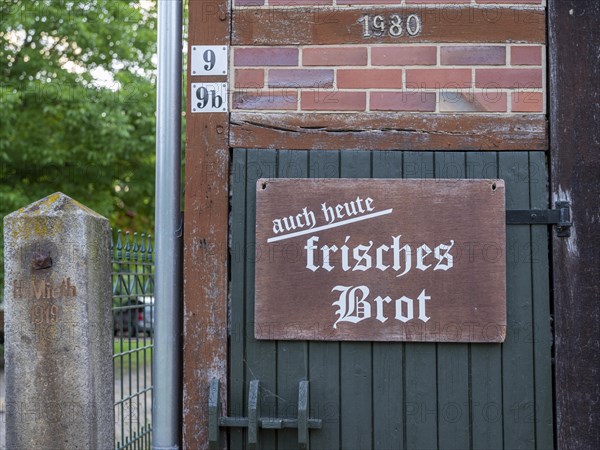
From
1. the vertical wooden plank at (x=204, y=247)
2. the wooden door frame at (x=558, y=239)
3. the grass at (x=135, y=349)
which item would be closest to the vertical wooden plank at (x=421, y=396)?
the wooden door frame at (x=558, y=239)

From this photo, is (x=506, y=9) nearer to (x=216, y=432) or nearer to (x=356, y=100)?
(x=356, y=100)

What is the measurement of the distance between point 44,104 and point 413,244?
7.99 meters

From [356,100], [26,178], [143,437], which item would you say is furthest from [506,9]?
[26,178]

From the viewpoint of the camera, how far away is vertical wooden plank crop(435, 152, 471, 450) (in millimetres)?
2863

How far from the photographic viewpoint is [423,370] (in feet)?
9.47

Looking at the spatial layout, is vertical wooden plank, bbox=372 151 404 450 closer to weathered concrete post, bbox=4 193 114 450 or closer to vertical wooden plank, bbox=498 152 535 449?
vertical wooden plank, bbox=498 152 535 449

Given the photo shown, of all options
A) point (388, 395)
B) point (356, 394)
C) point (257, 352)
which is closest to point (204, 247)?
point (257, 352)

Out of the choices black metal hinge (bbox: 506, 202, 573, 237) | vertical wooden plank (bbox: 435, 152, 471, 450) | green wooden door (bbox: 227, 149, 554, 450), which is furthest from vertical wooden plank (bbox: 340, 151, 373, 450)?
black metal hinge (bbox: 506, 202, 573, 237)

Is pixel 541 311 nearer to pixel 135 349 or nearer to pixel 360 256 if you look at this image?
pixel 360 256

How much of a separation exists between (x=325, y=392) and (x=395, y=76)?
4.81 feet

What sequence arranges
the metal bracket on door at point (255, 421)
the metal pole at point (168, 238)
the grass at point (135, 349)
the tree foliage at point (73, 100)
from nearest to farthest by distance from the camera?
1. the metal bracket on door at point (255, 421)
2. the metal pole at point (168, 238)
3. the grass at point (135, 349)
4. the tree foliage at point (73, 100)

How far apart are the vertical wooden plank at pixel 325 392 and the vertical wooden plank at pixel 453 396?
17.9 inches

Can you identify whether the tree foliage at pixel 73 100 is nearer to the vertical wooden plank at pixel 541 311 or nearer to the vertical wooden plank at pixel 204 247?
the vertical wooden plank at pixel 204 247

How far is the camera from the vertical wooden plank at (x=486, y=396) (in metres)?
2.85
